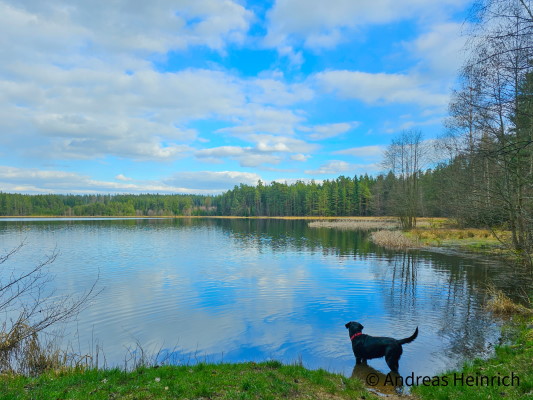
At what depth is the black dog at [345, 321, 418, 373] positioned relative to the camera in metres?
7.86

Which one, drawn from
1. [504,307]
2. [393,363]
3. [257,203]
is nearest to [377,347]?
[393,363]

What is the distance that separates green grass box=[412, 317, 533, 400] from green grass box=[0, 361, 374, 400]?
149 cm

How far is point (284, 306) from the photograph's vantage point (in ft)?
45.7

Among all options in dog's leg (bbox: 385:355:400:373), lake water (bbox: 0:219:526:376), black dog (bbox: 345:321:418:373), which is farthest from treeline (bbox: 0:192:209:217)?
dog's leg (bbox: 385:355:400:373)

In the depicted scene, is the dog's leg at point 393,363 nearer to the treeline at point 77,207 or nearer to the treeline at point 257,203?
the treeline at point 257,203

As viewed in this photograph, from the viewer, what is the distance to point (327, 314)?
12.8m

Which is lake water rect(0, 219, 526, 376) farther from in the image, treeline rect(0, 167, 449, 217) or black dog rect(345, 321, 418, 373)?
treeline rect(0, 167, 449, 217)

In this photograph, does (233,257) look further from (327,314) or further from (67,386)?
(67,386)

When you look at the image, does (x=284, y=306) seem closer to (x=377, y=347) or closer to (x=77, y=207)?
(x=377, y=347)

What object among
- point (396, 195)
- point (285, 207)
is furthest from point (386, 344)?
point (285, 207)

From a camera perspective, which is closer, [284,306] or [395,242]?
[284,306]

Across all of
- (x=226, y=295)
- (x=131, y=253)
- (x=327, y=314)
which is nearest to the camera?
(x=327, y=314)

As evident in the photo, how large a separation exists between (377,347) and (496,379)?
257 cm

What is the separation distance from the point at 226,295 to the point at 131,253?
58.1 feet
